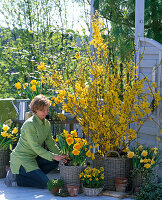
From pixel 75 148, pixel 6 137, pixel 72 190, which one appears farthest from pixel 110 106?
pixel 6 137

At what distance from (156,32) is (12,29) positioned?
176 inches

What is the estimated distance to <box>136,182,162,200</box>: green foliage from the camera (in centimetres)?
332

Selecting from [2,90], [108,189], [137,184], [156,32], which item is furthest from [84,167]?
[2,90]

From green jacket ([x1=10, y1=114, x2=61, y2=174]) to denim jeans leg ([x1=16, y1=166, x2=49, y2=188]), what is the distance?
44 millimetres

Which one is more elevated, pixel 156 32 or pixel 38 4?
pixel 38 4

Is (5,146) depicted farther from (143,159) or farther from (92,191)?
(143,159)

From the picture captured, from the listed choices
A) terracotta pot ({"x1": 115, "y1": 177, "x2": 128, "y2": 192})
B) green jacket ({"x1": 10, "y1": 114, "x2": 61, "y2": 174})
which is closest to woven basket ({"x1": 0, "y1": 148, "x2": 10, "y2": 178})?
green jacket ({"x1": 10, "y1": 114, "x2": 61, "y2": 174})

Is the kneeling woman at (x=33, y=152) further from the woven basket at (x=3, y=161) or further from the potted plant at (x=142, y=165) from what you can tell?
the potted plant at (x=142, y=165)

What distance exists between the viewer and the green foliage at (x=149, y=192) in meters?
3.32

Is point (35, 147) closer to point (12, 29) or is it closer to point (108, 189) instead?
point (108, 189)

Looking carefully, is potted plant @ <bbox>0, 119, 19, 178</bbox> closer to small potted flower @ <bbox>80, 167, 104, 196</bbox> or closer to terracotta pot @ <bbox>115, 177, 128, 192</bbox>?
small potted flower @ <bbox>80, 167, 104, 196</bbox>

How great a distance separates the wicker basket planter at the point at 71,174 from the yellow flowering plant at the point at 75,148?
77 millimetres

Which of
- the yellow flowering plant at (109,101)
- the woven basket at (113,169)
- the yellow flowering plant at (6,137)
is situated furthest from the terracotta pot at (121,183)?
the yellow flowering plant at (6,137)

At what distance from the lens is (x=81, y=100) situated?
147 inches
